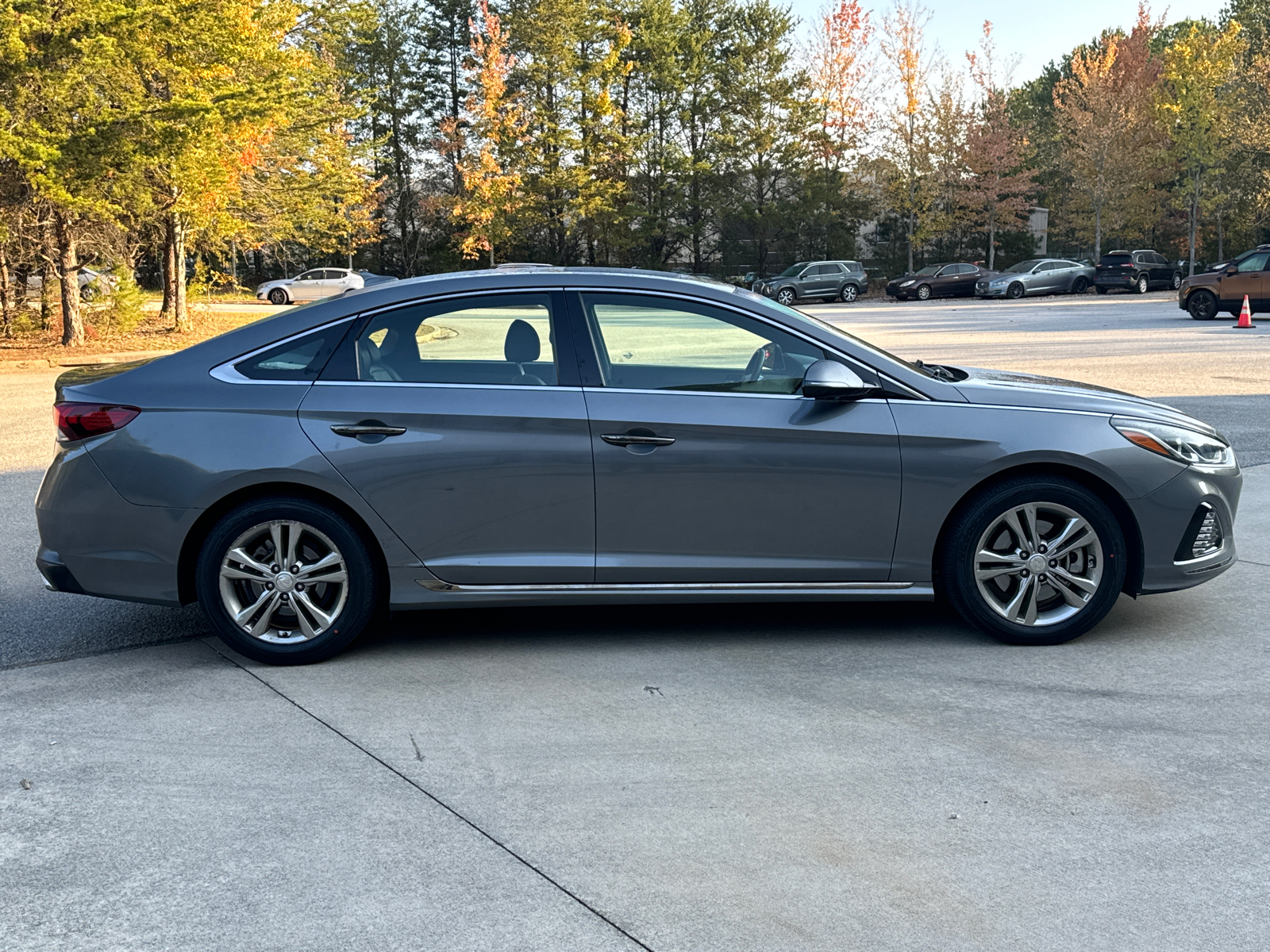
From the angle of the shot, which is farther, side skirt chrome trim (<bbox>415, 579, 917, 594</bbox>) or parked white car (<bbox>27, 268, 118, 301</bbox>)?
parked white car (<bbox>27, 268, 118, 301</bbox>)

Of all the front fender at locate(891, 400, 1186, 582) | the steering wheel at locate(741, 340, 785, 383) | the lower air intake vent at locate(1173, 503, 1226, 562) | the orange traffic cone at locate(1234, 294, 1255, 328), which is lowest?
the lower air intake vent at locate(1173, 503, 1226, 562)

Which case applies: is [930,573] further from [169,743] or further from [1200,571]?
[169,743]

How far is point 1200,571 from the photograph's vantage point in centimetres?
524

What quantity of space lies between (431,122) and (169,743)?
2491 inches

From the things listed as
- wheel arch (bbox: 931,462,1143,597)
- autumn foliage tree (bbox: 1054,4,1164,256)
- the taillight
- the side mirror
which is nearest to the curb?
the taillight

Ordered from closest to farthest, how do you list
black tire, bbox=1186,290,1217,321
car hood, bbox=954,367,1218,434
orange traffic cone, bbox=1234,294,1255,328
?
car hood, bbox=954,367,1218,434, orange traffic cone, bbox=1234,294,1255,328, black tire, bbox=1186,290,1217,321

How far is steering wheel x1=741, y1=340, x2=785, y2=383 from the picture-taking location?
5.14 meters

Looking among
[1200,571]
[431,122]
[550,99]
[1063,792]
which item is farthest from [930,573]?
[431,122]

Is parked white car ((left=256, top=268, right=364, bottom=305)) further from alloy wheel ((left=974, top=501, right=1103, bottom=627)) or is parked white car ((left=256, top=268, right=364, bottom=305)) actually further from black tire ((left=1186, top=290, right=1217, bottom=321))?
alloy wheel ((left=974, top=501, right=1103, bottom=627))

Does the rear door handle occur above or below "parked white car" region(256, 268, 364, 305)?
below

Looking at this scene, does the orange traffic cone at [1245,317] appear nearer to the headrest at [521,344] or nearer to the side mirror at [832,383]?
the side mirror at [832,383]

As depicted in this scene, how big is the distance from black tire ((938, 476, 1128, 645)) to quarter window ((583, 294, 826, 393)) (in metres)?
0.95

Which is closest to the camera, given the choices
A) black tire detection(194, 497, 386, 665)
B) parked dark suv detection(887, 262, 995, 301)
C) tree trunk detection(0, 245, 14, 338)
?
black tire detection(194, 497, 386, 665)

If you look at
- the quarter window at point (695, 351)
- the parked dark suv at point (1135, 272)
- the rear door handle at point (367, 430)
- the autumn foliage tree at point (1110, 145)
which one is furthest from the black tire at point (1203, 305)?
the autumn foliage tree at point (1110, 145)
